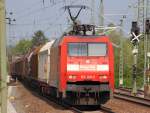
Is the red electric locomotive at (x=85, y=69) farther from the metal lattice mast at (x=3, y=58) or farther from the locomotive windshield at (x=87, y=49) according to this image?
the metal lattice mast at (x=3, y=58)

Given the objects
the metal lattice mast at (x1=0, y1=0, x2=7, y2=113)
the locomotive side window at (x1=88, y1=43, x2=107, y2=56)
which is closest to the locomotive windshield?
the locomotive side window at (x1=88, y1=43, x2=107, y2=56)

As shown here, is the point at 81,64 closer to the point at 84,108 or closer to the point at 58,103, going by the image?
the point at 84,108

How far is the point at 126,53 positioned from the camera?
3105 inches

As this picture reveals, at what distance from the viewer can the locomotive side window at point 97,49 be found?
2081cm

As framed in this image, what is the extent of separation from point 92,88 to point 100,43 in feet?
6.29

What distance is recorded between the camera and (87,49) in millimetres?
20922

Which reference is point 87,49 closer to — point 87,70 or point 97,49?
point 97,49

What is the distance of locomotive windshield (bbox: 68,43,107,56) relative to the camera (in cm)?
2078

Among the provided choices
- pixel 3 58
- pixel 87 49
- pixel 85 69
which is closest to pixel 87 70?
pixel 85 69

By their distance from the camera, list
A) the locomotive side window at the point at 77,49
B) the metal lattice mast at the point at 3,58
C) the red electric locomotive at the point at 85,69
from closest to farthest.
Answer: the metal lattice mast at the point at 3,58
the red electric locomotive at the point at 85,69
the locomotive side window at the point at 77,49

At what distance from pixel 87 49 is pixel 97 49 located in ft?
1.32

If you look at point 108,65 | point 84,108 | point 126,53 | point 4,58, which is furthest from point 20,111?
point 126,53

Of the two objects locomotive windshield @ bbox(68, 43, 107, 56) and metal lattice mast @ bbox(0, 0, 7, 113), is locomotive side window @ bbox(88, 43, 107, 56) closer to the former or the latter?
locomotive windshield @ bbox(68, 43, 107, 56)

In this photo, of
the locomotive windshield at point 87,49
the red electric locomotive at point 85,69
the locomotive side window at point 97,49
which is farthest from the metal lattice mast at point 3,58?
the locomotive side window at point 97,49
